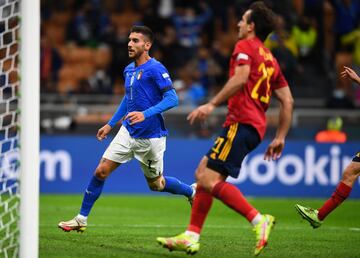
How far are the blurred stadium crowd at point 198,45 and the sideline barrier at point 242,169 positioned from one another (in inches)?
59.1

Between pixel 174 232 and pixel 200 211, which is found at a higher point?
pixel 200 211

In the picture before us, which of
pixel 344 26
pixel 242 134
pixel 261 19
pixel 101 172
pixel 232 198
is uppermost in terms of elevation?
pixel 261 19

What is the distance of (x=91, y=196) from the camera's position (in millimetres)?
9055

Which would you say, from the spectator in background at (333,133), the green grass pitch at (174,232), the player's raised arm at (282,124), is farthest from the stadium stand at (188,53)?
the player's raised arm at (282,124)

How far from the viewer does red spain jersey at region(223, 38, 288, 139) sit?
725 centimetres

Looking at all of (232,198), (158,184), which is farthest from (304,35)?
(232,198)

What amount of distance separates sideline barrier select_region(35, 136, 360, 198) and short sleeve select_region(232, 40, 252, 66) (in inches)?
332

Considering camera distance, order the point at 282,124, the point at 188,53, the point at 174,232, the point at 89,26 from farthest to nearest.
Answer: the point at 89,26 < the point at 188,53 < the point at 174,232 < the point at 282,124

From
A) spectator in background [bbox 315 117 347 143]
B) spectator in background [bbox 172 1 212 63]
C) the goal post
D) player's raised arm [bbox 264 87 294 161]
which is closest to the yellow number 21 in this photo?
player's raised arm [bbox 264 87 294 161]

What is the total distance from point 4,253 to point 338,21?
42.1 feet

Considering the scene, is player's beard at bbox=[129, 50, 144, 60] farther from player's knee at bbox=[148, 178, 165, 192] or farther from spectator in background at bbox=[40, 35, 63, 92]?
spectator in background at bbox=[40, 35, 63, 92]

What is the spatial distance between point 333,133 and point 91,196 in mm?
7969

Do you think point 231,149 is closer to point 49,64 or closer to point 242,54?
point 242,54

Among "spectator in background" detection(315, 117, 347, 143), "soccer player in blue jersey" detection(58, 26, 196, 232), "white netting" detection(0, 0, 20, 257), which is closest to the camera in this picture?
"white netting" detection(0, 0, 20, 257)
